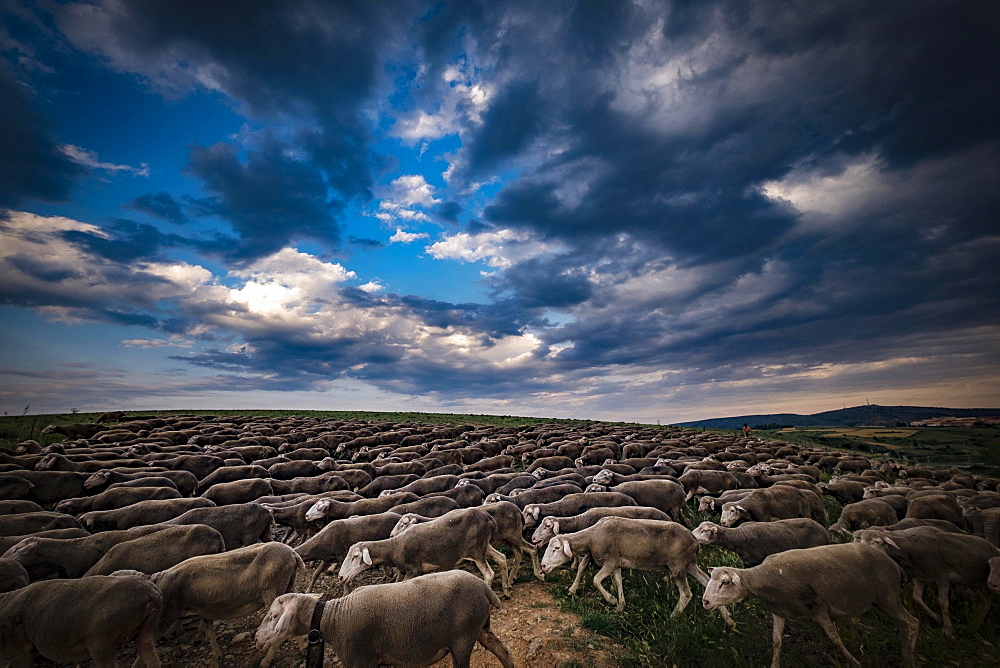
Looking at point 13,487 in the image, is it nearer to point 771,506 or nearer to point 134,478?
point 134,478

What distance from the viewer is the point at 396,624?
17.8 feet

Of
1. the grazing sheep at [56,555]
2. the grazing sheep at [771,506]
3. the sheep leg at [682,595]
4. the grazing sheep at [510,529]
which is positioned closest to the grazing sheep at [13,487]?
the grazing sheep at [56,555]

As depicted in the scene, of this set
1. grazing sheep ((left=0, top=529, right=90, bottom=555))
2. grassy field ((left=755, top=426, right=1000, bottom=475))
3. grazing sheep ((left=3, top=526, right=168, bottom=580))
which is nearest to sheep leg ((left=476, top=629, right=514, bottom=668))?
grazing sheep ((left=3, top=526, right=168, bottom=580))

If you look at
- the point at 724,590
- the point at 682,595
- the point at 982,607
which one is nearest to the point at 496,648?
the point at 724,590

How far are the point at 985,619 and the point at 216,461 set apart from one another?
2312cm

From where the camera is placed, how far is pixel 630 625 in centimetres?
680

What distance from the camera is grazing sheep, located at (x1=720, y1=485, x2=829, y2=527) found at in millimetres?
10828

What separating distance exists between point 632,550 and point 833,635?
3.00 meters

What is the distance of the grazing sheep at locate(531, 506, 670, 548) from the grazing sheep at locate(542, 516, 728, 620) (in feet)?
2.63

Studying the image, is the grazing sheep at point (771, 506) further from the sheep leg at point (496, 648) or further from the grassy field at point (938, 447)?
the grassy field at point (938, 447)

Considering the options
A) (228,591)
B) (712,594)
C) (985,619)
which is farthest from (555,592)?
(985,619)

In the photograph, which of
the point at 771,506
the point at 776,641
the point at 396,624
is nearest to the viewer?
the point at 396,624

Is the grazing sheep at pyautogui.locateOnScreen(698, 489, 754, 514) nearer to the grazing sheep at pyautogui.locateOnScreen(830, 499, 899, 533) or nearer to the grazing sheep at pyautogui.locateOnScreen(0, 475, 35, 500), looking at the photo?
the grazing sheep at pyautogui.locateOnScreen(830, 499, 899, 533)

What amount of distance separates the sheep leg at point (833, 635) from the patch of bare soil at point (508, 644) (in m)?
3.19
